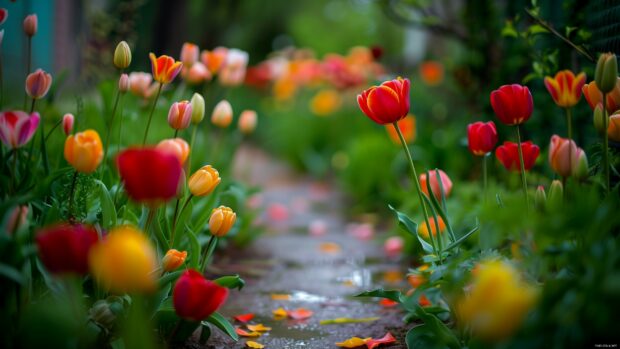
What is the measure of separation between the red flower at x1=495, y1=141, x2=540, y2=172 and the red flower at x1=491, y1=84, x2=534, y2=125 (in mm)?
132

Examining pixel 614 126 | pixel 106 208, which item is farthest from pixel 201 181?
pixel 614 126

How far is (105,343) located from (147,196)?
0.47 meters

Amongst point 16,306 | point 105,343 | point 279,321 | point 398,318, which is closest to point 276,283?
point 279,321

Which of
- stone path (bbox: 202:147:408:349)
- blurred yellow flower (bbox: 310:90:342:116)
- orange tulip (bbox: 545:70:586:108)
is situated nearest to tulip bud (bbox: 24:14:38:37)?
stone path (bbox: 202:147:408:349)

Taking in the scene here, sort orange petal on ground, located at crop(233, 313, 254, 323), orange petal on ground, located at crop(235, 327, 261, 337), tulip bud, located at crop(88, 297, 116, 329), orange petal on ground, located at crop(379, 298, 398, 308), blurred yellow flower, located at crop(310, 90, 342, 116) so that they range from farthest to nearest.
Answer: blurred yellow flower, located at crop(310, 90, 342, 116), orange petal on ground, located at crop(379, 298, 398, 308), orange petal on ground, located at crop(233, 313, 254, 323), orange petal on ground, located at crop(235, 327, 261, 337), tulip bud, located at crop(88, 297, 116, 329)

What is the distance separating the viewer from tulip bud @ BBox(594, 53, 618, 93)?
1242mm

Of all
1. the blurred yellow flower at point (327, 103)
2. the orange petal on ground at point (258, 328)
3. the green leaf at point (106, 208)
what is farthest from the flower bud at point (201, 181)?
the blurred yellow flower at point (327, 103)

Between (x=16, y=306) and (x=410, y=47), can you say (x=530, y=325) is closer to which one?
(x=16, y=306)

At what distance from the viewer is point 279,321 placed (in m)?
1.85

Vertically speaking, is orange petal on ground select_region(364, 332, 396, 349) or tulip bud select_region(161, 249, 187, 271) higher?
tulip bud select_region(161, 249, 187, 271)

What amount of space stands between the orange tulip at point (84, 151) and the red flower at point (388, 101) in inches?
25.3

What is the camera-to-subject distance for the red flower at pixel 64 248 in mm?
987

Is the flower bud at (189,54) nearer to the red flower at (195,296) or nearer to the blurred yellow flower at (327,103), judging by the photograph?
the red flower at (195,296)

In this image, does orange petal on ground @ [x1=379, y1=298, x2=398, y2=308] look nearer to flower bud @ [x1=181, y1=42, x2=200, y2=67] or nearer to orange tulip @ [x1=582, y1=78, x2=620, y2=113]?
orange tulip @ [x1=582, y1=78, x2=620, y2=113]
